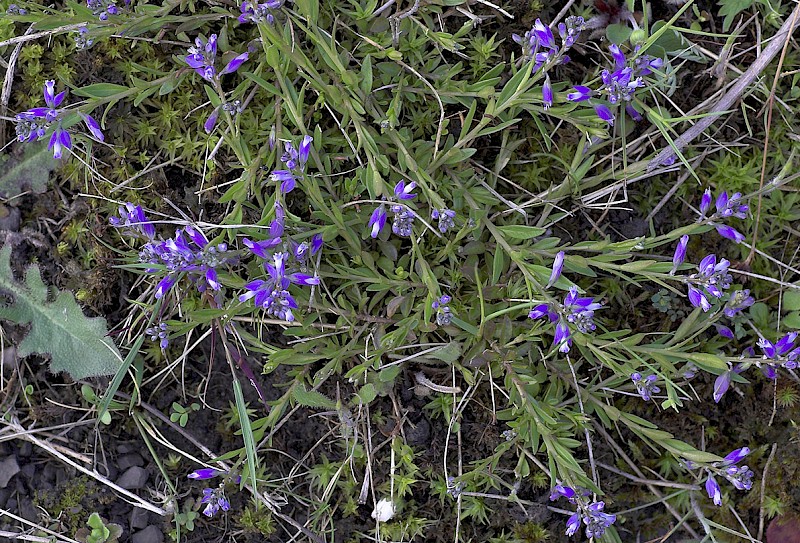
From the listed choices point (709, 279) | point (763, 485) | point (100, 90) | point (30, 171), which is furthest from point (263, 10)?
point (763, 485)

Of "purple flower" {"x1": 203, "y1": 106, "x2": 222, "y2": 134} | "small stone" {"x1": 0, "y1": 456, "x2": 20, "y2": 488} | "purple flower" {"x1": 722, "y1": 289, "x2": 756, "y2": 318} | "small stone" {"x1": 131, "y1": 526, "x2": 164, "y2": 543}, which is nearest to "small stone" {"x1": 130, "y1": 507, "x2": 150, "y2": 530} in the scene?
"small stone" {"x1": 131, "y1": 526, "x2": 164, "y2": 543}

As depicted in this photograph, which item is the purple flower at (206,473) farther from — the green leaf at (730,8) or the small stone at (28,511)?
the green leaf at (730,8)

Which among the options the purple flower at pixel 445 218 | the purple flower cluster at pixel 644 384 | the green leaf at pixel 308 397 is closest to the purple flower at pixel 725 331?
the purple flower cluster at pixel 644 384

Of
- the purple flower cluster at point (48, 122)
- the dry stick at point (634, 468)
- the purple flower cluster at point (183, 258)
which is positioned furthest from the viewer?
the dry stick at point (634, 468)

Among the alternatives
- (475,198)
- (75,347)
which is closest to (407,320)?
(475,198)

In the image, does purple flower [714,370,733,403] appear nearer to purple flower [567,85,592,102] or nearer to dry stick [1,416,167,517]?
purple flower [567,85,592,102]

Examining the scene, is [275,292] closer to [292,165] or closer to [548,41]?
[292,165]

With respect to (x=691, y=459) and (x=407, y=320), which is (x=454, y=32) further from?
(x=691, y=459)
